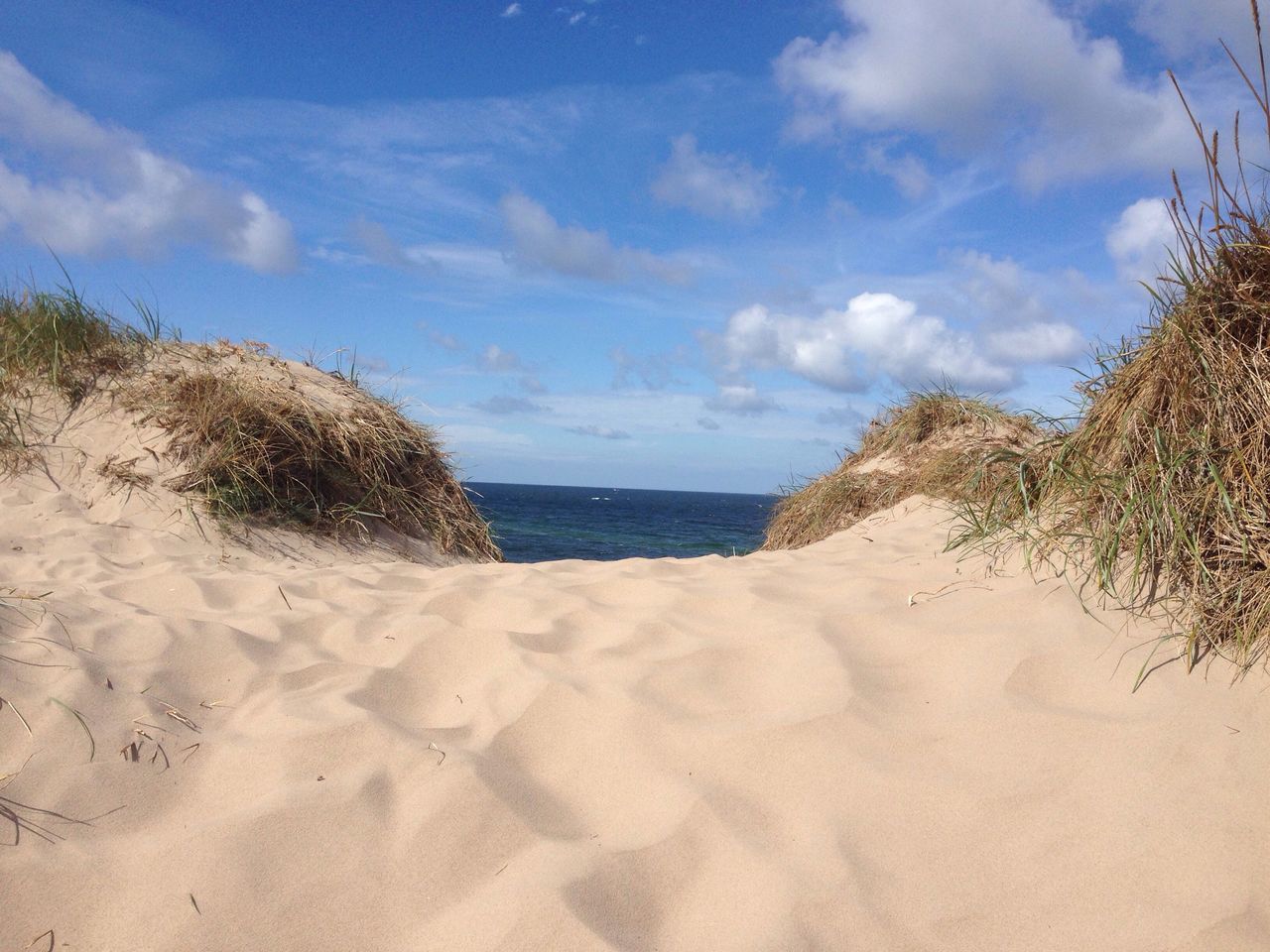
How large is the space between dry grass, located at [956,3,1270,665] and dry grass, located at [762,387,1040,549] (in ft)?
11.7

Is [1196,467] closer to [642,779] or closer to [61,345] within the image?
[642,779]

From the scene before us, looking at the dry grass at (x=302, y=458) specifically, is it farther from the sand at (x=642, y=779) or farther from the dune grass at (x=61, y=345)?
the sand at (x=642, y=779)

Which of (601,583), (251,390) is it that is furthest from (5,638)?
(251,390)

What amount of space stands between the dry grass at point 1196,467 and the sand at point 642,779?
157 mm

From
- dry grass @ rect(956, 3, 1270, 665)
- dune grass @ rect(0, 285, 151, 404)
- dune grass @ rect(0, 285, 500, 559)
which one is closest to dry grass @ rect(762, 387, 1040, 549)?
dune grass @ rect(0, 285, 500, 559)

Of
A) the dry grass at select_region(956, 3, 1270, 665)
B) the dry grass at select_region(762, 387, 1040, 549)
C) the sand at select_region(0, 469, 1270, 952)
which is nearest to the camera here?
the sand at select_region(0, 469, 1270, 952)

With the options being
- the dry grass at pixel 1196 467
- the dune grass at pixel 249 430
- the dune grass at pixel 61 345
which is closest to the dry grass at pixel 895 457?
the dune grass at pixel 249 430

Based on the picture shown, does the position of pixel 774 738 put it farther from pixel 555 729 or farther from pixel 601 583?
pixel 601 583

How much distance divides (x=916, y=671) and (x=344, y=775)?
5.24 feet

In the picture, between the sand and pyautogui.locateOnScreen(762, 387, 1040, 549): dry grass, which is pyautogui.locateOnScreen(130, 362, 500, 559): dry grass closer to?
the sand

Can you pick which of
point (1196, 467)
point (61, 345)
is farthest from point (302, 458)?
point (1196, 467)

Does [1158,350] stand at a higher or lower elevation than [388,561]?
higher

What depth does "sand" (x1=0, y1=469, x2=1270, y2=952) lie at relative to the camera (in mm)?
1529

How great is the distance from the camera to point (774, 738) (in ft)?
6.67
